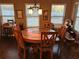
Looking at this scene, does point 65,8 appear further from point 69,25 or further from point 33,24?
point 33,24

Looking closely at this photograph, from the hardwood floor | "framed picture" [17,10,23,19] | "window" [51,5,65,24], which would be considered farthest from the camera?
"window" [51,5,65,24]

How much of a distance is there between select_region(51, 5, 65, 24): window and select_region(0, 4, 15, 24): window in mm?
2395

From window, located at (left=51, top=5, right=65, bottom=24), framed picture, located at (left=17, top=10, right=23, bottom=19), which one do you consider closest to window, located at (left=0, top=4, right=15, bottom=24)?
framed picture, located at (left=17, top=10, right=23, bottom=19)

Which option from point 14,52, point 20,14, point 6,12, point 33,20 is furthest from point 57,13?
point 14,52

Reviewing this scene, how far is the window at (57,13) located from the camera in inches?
258

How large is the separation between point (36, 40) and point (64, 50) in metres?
1.70

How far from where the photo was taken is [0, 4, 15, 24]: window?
646 centimetres

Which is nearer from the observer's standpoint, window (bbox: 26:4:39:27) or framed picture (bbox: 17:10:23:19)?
framed picture (bbox: 17:10:23:19)

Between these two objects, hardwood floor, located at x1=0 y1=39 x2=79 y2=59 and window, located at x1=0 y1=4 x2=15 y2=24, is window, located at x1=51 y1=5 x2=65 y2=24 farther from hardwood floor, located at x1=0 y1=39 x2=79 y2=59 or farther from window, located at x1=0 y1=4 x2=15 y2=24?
window, located at x1=0 y1=4 x2=15 y2=24

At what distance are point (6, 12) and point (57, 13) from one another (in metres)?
3.02

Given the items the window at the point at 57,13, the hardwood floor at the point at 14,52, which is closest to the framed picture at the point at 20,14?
the window at the point at 57,13

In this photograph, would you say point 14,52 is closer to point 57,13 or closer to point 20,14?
point 20,14

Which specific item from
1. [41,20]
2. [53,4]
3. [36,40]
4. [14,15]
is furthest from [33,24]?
[36,40]

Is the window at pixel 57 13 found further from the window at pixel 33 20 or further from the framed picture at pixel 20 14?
the framed picture at pixel 20 14
